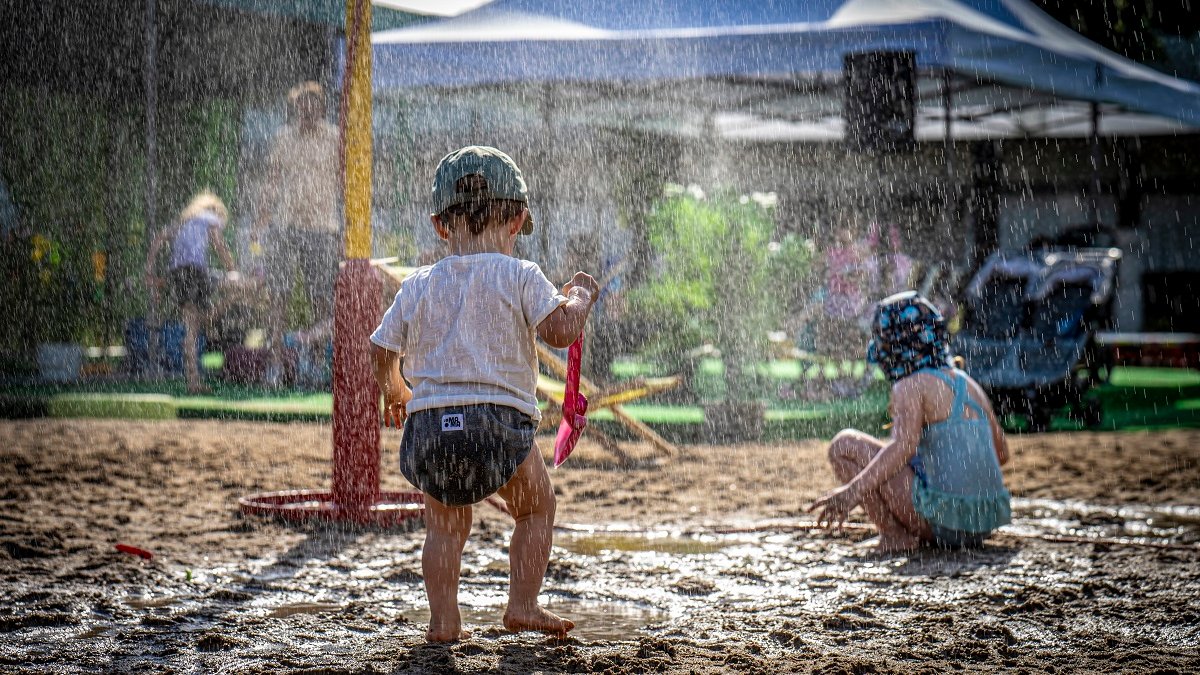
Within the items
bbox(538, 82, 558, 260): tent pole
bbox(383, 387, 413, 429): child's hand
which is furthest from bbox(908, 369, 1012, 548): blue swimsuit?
bbox(538, 82, 558, 260): tent pole

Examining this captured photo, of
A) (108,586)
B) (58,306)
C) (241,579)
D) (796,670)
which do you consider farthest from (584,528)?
(58,306)

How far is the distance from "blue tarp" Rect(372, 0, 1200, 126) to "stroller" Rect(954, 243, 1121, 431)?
146cm

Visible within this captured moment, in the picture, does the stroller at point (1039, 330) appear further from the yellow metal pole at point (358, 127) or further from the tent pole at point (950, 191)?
the yellow metal pole at point (358, 127)

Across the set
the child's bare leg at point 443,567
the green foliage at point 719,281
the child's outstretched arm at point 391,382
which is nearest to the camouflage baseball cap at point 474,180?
the child's outstretched arm at point 391,382

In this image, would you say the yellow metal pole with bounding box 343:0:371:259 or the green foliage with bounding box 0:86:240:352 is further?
the green foliage with bounding box 0:86:240:352

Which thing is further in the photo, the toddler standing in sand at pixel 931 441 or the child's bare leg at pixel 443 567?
the toddler standing in sand at pixel 931 441

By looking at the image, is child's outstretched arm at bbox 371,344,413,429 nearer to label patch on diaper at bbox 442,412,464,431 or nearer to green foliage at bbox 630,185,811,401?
label patch on diaper at bbox 442,412,464,431

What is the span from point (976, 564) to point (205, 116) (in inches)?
595

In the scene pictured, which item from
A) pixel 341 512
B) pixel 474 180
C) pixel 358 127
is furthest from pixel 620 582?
A: pixel 358 127

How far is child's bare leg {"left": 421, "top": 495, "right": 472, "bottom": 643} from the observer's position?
3.37 meters

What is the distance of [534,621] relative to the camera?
11.2ft

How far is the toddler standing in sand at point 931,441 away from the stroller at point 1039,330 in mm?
5047

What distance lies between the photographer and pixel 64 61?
53.7ft

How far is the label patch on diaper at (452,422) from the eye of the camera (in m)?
3.28
